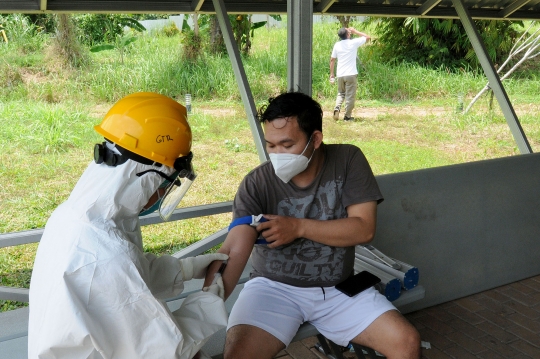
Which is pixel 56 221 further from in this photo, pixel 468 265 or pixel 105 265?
pixel 468 265

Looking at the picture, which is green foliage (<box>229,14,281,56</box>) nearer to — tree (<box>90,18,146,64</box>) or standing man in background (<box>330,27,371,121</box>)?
standing man in background (<box>330,27,371,121</box>)

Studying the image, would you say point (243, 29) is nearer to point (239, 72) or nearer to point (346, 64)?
point (346, 64)

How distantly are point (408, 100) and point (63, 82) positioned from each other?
6.11 m

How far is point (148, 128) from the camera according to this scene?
5.66 ft

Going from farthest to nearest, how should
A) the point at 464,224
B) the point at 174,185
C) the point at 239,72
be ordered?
the point at 239,72
the point at 464,224
the point at 174,185

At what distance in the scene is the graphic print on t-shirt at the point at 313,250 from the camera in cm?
259

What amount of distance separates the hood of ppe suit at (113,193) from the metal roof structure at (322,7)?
2699 millimetres

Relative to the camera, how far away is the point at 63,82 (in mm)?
8656

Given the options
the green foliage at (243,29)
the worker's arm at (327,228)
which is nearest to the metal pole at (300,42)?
the worker's arm at (327,228)

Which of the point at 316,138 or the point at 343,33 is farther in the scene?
the point at 343,33

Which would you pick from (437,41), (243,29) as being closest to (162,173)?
(243,29)

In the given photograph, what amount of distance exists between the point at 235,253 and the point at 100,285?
876 mm

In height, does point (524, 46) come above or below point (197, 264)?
above

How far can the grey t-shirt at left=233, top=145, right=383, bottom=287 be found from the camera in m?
2.59
